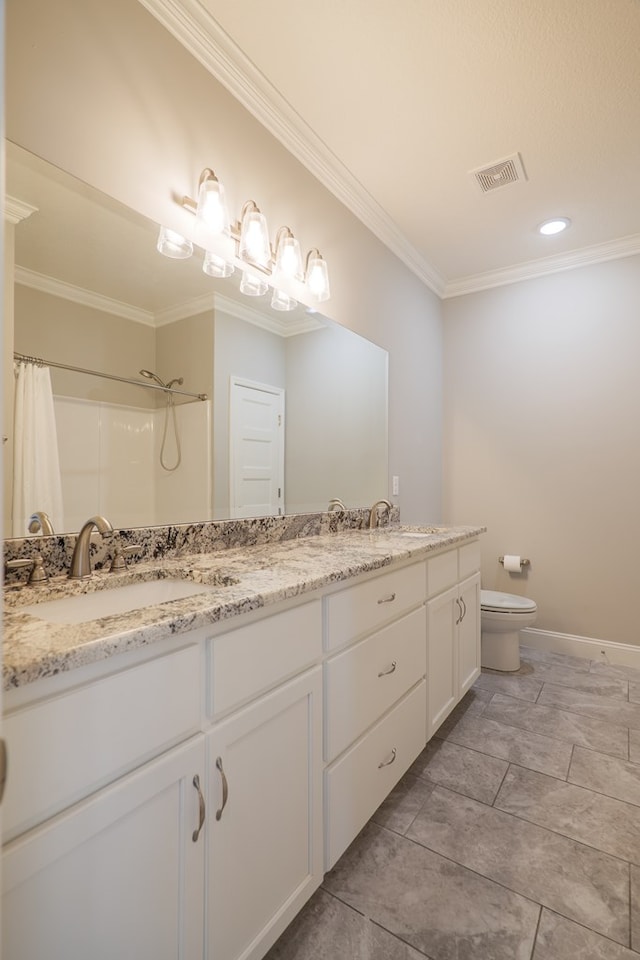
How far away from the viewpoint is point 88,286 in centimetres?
124

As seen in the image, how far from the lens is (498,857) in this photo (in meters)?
1.33

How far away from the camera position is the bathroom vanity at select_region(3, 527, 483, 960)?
0.63 meters

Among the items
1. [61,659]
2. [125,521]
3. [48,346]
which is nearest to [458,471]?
[125,521]

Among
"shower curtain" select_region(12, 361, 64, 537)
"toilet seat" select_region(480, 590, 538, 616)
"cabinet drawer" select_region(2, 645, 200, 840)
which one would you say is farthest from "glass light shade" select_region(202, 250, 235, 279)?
"toilet seat" select_region(480, 590, 538, 616)

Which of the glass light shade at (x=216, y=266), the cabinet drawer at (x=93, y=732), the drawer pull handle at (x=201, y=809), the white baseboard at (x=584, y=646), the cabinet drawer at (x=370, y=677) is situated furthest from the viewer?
the white baseboard at (x=584, y=646)

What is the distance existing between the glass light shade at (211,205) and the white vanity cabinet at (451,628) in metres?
1.42

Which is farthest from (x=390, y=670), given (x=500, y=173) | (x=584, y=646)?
(x=500, y=173)

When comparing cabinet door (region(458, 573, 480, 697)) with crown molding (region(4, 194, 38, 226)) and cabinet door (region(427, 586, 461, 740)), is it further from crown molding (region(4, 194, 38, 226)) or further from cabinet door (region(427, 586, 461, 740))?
crown molding (region(4, 194, 38, 226))

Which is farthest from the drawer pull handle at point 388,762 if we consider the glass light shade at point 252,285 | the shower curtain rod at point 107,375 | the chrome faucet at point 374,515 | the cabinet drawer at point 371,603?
the glass light shade at point 252,285

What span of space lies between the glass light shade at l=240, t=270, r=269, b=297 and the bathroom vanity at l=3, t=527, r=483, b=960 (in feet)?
3.30

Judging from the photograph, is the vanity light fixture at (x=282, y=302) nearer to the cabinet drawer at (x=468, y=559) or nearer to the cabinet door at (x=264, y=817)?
the cabinet drawer at (x=468, y=559)

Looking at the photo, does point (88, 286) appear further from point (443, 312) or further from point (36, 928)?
point (443, 312)

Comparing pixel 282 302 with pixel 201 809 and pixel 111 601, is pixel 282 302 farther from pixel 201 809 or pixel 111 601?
pixel 201 809

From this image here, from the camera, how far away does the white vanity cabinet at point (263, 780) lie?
0.87 meters
